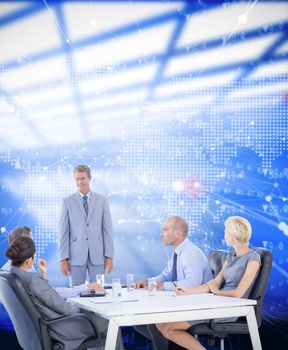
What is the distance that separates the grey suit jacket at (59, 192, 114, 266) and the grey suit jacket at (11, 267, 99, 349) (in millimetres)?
1743

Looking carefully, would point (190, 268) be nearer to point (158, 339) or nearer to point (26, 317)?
point (158, 339)

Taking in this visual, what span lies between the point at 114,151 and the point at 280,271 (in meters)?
2.05

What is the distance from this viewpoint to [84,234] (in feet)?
20.6

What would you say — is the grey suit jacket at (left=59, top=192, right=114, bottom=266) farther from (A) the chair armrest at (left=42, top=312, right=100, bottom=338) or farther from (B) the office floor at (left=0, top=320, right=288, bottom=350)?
(A) the chair armrest at (left=42, top=312, right=100, bottom=338)

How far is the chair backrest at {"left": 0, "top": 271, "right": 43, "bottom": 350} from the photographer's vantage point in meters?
4.32

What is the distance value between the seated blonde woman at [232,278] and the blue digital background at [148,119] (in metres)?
2.03

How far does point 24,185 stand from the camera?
696 centimetres

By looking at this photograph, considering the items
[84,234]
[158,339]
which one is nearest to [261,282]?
[158,339]

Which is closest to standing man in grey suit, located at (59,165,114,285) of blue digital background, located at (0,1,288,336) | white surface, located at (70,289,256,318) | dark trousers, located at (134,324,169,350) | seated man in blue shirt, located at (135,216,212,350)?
blue digital background, located at (0,1,288,336)

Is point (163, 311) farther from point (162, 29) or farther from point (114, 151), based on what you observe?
point (162, 29)

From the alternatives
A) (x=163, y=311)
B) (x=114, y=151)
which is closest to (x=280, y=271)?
(x=114, y=151)

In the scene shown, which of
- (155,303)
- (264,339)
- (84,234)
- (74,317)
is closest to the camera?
(155,303)

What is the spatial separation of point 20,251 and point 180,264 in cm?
135

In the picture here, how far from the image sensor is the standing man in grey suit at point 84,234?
247 inches
